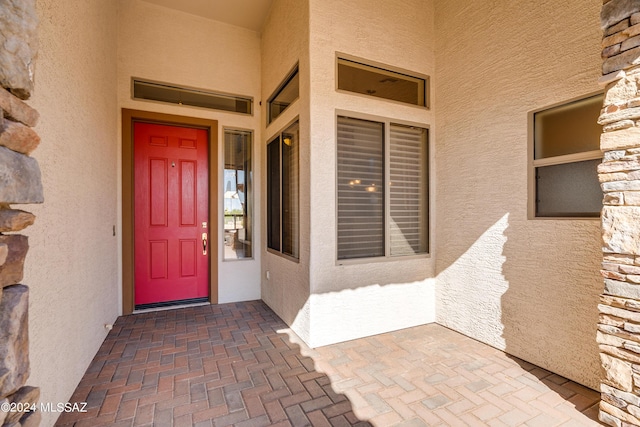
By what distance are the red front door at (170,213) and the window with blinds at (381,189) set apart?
2.35m

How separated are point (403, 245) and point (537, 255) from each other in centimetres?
132

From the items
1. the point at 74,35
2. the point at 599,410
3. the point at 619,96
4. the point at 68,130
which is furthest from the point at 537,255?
the point at 74,35

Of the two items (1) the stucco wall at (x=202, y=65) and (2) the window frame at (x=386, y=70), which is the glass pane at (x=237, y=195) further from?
(2) the window frame at (x=386, y=70)

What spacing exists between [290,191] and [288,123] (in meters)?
0.83

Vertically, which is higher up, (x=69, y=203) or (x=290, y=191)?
(x=290, y=191)

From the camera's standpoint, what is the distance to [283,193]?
394 centimetres

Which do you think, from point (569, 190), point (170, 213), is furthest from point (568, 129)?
point (170, 213)

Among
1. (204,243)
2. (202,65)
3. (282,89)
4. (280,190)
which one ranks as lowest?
(204,243)

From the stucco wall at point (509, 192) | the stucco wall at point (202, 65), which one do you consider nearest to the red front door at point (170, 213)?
the stucco wall at point (202, 65)

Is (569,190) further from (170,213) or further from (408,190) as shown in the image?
(170,213)

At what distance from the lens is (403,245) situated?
141 inches

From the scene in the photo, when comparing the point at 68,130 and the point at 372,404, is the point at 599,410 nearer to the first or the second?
the point at 372,404

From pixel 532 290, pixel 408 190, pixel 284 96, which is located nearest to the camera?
pixel 532 290

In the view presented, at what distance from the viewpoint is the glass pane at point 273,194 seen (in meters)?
4.10
